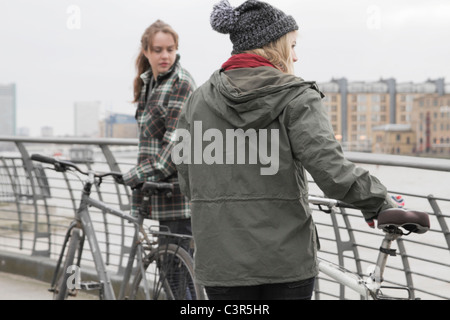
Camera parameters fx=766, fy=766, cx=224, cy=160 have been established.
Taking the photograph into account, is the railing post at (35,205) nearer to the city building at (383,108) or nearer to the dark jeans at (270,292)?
the dark jeans at (270,292)

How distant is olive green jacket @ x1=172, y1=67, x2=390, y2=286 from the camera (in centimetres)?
213

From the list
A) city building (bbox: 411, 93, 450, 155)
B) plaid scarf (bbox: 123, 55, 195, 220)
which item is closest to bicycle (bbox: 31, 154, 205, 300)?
plaid scarf (bbox: 123, 55, 195, 220)

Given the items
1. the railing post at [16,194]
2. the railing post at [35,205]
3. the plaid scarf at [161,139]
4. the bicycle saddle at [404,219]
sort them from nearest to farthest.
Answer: the bicycle saddle at [404,219], the plaid scarf at [161,139], the railing post at [35,205], the railing post at [16,194]

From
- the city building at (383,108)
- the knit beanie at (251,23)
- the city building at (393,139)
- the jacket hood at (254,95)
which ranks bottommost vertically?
the city building at (393,139)

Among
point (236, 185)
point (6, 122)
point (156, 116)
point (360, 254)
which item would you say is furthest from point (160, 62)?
point (6, 122)

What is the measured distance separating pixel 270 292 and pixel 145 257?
1415 millimetres

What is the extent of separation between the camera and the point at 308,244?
7.39ft

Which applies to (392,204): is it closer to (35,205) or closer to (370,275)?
(370,275)

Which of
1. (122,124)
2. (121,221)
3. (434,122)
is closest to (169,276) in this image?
(121,221)

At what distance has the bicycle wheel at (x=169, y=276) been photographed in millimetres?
3445

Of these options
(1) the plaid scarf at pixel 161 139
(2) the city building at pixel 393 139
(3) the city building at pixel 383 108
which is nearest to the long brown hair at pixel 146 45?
(1) the plaid scarf at pixel 161 139

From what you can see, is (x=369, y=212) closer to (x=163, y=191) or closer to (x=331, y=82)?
(x=163, y=191)

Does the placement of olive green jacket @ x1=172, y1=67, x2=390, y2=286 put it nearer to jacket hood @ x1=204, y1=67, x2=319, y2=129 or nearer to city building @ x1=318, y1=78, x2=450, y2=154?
jacket hood @ x1=204, y1=67, x2=319, y2=129

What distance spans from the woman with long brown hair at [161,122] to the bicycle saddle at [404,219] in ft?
5.17
